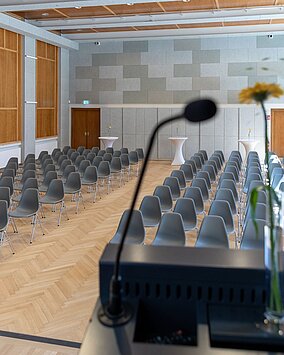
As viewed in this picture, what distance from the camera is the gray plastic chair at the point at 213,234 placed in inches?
209

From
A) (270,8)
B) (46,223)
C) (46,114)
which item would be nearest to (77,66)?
(46,114)

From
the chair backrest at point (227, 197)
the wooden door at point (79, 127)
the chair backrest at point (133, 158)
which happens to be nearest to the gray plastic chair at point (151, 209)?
the chair backrest at point (227, 197)

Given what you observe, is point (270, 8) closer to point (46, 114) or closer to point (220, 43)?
point (220, 43)

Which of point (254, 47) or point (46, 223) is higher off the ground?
point (254, 47)

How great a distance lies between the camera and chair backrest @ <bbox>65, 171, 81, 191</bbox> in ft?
32.1

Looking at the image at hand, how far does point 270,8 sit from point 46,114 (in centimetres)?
936

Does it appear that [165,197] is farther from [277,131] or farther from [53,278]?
[277,131]

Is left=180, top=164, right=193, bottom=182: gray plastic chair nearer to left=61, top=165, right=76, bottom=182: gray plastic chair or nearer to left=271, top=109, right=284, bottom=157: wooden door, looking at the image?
left=61, top=165, right=76, bottom=182: gray plastic chair

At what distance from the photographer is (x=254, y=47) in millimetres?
19281

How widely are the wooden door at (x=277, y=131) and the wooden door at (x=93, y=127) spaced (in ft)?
24.6

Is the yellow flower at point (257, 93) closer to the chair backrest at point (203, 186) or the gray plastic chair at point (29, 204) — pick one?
the gray plastic chair at point (29, 204)

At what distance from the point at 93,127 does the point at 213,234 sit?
16107 millimetres

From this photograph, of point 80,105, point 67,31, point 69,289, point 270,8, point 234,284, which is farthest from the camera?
point 80,105

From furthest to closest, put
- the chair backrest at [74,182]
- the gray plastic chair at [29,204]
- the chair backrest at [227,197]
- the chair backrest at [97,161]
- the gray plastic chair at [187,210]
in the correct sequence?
1. the chair backrest at [97,161]
2. the chair backrest at [74,182]
3. the gray plastic chair at [29,204]
4. the chair backrest at [227,197]
5. the gray plastic chair at [187,210]
